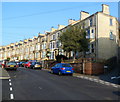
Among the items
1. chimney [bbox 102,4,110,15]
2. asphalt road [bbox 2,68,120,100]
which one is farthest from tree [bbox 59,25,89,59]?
asphalt road [bbox 2,68,120,100]

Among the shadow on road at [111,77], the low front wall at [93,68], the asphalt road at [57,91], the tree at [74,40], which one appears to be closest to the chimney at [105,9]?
the tree at [74,40]

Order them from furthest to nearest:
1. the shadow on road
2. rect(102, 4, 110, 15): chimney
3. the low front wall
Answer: rect(102, 4, 110, 15): chimney < the low front wall < the shadow on road

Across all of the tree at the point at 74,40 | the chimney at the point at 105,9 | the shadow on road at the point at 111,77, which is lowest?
the shadow on road at the point at 111,77

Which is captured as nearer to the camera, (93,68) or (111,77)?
(111,77)

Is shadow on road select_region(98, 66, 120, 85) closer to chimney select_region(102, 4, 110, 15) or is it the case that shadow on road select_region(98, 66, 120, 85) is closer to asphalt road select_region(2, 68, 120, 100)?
asphalt road select_region(2, 68, 120, 100)

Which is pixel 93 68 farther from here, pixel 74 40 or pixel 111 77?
pixel 74 40

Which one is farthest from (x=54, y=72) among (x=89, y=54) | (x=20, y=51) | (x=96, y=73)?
(x=20, y=51)

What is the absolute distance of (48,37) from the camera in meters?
56.3

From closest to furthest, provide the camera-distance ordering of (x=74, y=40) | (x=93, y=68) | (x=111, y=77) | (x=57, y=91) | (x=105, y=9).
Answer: (x=57, y=91) < (x=111, y=77) < (x=93, y=68) < (x=74, y=40) < (x=105, y=9)

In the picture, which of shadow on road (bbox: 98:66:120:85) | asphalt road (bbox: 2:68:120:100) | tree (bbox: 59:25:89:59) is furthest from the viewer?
tree (bbox: 59:25:89:59)

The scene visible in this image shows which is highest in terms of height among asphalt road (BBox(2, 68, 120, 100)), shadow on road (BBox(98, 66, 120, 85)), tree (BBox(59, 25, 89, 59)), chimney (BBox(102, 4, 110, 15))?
chimney (BBox(102, 4, 110, 15))

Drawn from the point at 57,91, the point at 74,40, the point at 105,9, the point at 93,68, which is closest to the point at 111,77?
the point at 93,68

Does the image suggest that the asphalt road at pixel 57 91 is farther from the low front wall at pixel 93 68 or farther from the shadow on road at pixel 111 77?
the low front wall at pixel 93 68

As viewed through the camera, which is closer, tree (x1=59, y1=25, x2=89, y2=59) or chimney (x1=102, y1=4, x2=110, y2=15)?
tree (x1=59, y1=25, x2=89, y2=59)
